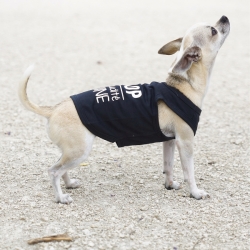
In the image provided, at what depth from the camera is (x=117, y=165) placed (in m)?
6.39

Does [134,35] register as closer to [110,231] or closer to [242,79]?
[242,79]

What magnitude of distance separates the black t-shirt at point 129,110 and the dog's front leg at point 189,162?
0.18 metres

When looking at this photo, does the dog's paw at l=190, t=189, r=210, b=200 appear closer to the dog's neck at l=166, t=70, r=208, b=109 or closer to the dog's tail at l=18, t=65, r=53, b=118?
the dog's neck at l=166, t=70, r=208, b=109

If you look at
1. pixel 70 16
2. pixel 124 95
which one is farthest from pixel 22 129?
pixel 70 16

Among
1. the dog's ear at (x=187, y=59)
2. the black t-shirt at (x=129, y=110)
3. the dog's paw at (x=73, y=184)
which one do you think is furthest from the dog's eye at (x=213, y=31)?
the dog's paw at (x=73, y=184)

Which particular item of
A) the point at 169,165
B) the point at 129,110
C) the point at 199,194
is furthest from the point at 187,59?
the point at 199,194

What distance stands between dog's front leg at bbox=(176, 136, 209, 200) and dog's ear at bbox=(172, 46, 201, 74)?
2.42 ft

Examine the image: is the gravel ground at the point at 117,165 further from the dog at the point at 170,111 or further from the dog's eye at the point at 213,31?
the dog's eye at the point at 213,31

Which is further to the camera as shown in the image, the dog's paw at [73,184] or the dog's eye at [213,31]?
the dog's paw at [73,184]

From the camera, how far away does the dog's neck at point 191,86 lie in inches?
208

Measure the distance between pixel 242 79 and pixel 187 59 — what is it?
5445 mm

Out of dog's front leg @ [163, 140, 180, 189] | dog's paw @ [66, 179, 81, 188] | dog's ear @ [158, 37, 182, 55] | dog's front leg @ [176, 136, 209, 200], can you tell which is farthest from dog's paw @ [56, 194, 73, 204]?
dog's ear @ [158, 37, 182, 55]

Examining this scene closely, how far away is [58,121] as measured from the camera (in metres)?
5.09

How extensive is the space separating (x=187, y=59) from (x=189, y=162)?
1.11 m
